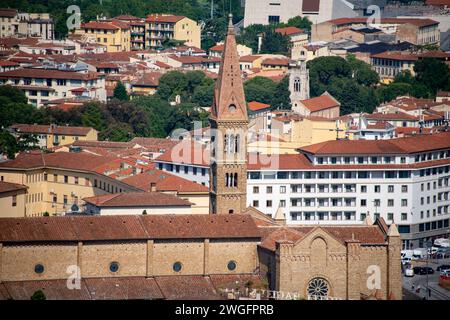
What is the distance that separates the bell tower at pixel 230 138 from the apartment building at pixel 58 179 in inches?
613

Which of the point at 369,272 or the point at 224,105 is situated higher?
the point at 224,105

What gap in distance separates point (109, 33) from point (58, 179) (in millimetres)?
70957

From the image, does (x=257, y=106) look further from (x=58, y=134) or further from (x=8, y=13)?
(x=8, y=13)

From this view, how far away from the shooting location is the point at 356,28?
133750 mm

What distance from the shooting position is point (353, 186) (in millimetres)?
66875

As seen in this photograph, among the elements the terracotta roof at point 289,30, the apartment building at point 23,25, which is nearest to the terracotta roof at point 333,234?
the terracotta roof at point 289,30

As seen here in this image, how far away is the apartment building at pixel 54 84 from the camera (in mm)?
103250

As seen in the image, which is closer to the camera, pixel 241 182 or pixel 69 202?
pixel 241 182

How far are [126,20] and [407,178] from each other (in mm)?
77902

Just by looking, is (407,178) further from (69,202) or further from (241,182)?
(241,182)

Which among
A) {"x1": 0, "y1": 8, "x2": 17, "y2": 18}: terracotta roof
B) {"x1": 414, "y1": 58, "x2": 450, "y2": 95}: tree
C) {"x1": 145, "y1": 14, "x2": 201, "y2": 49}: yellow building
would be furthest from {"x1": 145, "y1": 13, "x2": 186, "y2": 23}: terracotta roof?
{"x1": 414, "y1": 58, "x2": 450, "y2": 95}: tree

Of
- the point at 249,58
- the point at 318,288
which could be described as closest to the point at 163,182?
the point at 318,288

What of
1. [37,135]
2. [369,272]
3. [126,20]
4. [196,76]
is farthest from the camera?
[126,20]
